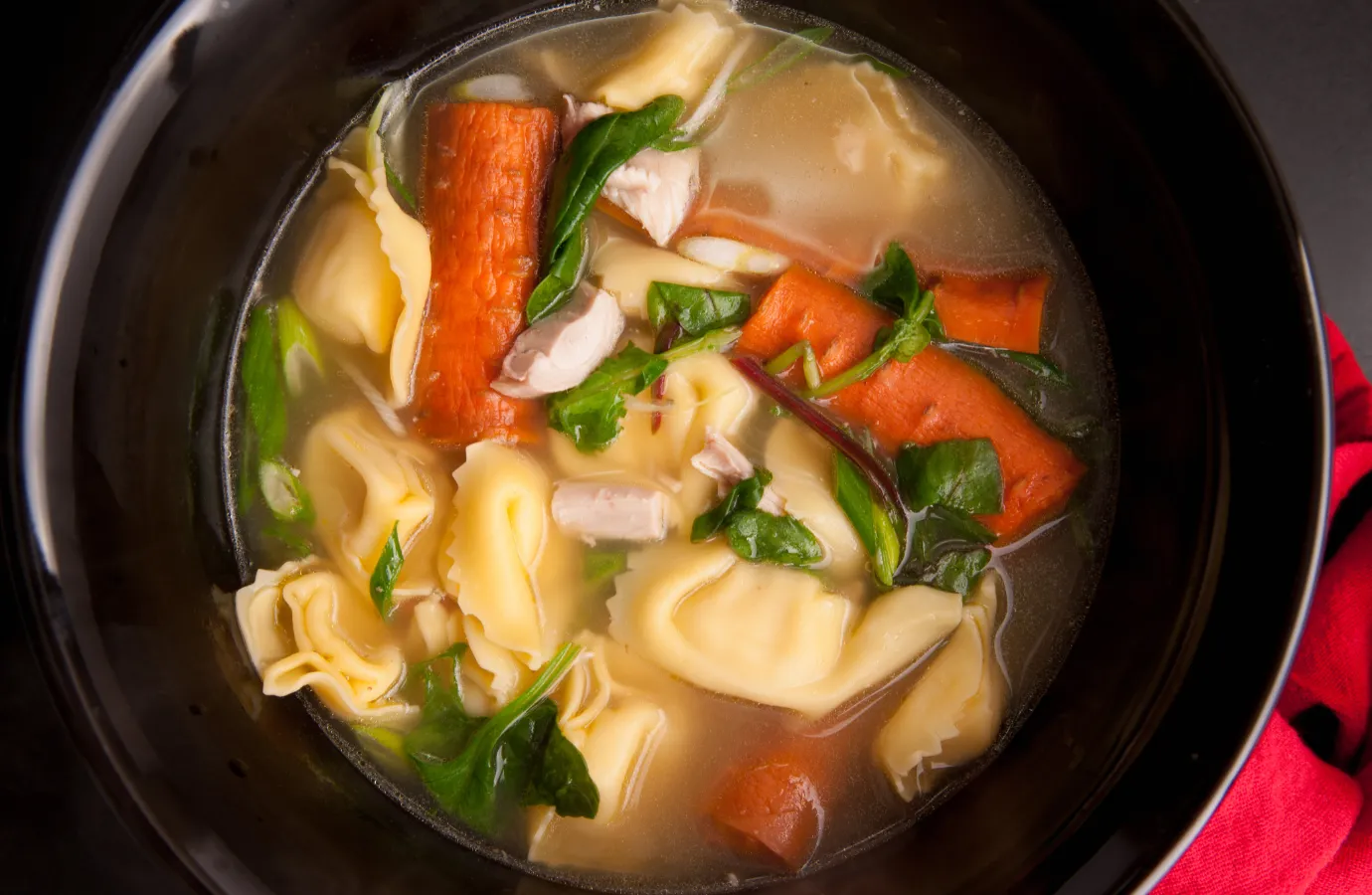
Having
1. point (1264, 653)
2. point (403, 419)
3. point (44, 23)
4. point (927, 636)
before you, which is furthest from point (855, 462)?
point (44, 23)

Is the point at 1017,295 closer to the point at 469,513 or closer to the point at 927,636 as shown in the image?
the point at 927,636

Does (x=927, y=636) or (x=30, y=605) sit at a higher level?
(x=30, y=605)

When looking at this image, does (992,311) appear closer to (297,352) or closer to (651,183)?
(651,183)

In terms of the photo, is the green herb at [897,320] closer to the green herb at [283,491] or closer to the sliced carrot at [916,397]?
the sliced carrot at [916,397]

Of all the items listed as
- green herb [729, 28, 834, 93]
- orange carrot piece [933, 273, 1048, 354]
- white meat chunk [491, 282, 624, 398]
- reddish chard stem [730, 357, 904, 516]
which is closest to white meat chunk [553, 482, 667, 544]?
white meat chunk [491, 282, 624, 398]

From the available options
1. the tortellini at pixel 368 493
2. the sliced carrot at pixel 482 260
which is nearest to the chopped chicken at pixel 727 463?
the sliced carrot at pixel 482 260

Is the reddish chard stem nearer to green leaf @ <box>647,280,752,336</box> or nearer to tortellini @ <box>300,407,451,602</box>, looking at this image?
green leaf @ <box>647,280,752,336</box>

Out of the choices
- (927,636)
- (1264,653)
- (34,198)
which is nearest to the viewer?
(1264,653)
